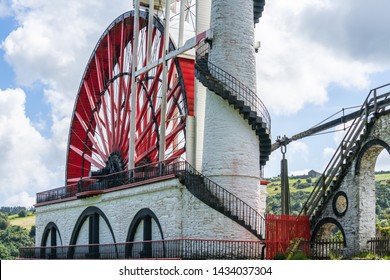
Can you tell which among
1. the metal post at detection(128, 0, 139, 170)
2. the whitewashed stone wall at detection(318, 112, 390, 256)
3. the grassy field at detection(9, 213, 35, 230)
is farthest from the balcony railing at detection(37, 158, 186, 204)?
the grassy field at detection(9, 213, 35, 230)

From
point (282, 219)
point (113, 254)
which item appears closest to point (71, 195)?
point (113, 254)

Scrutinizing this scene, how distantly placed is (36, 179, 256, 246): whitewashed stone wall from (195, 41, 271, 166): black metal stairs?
11.8ft

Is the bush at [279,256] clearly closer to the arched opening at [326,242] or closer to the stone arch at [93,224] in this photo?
the arched opening at [326,242]

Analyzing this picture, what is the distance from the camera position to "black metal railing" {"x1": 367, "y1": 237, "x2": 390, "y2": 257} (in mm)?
22500

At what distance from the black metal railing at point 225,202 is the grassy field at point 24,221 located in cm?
7068

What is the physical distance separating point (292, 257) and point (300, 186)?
72.3m

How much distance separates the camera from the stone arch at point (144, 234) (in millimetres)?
24898

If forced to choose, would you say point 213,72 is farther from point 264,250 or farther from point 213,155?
point 264,250

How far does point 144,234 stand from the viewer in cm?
2627

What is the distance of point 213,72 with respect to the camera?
26.0 meters

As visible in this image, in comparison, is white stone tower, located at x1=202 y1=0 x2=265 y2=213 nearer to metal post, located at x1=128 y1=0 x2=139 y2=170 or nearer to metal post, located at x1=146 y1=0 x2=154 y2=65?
metal post, located at x1=128 y1=0 x2=139 y2=170

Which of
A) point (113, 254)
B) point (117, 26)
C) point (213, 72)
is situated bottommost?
point (113, 254)

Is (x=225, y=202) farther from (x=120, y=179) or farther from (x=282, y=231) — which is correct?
(x=120, y=179)

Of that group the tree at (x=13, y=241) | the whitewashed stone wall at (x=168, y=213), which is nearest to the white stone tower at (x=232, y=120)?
the whitewashed stone wall at (x=168, y=213)
